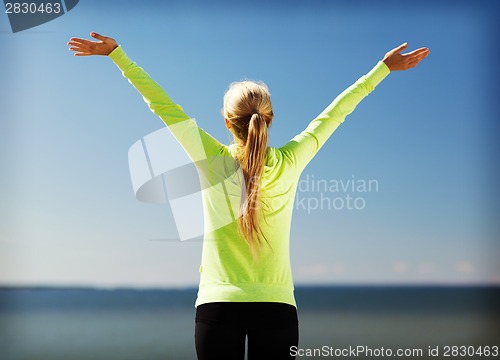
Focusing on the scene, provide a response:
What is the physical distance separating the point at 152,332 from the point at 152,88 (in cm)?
744

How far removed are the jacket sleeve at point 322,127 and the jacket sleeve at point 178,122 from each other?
0.60ft

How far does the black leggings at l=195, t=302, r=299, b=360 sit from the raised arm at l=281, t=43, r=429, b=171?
368 mm

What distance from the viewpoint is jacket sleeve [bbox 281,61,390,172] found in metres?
1.59

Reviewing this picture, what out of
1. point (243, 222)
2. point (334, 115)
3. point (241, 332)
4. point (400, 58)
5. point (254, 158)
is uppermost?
point (400, 58)

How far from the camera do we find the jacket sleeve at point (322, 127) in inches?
62.4

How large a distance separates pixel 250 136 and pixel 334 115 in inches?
10.7

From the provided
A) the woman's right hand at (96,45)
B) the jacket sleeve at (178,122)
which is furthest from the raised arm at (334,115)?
the woman's right hand at (96,45)

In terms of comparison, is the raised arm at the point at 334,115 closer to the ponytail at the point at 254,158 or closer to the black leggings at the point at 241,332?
the ponytail at the point at 254,158

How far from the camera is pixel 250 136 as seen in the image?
152 centimetres

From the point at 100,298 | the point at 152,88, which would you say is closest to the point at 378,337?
the point at 100,298

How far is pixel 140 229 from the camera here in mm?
10211

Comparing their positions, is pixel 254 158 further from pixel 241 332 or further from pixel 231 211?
pixel 241 332

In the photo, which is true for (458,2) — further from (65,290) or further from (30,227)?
(65,290)

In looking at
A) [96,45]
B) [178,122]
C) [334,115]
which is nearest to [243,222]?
[178,122]
